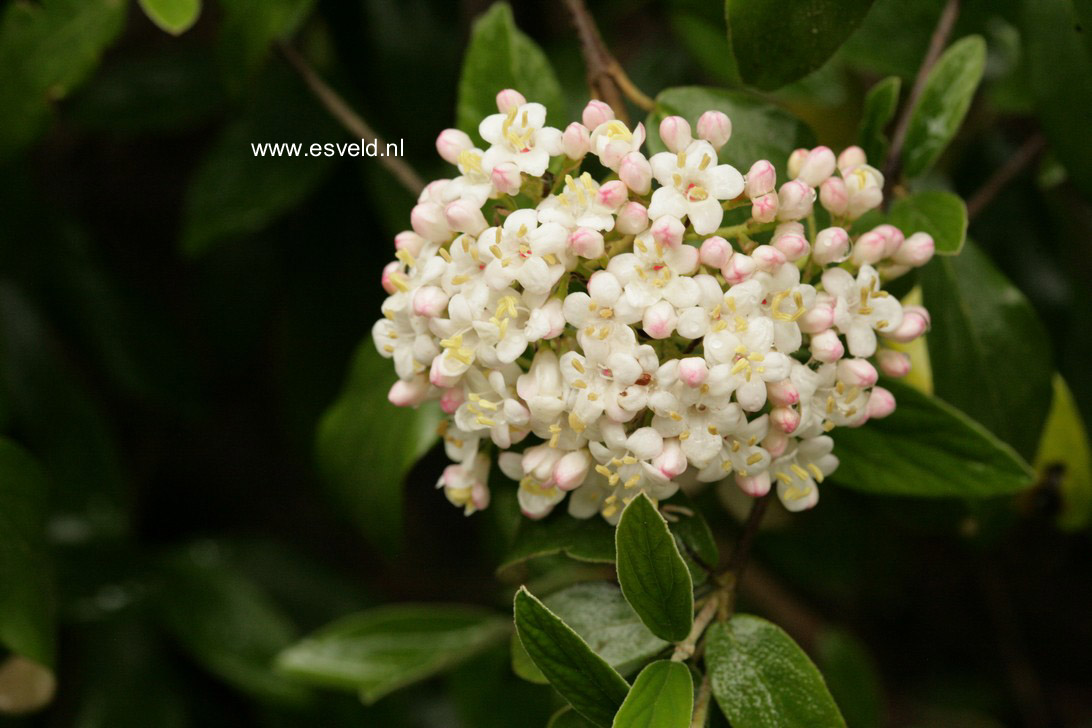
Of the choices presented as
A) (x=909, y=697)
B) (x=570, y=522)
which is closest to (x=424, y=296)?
(x=570, y=522)

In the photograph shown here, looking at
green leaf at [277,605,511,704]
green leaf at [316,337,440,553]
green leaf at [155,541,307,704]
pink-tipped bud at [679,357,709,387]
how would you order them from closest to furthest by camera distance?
pink-tipped bud at [679,357,709,387]
green leaf at [316,337,440,553]
green leaf at [277,605,511,704]
green leaf at [155,541,307,704]

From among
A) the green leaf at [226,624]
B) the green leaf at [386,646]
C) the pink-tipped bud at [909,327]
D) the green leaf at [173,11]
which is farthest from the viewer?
the green leaf at [226,624]

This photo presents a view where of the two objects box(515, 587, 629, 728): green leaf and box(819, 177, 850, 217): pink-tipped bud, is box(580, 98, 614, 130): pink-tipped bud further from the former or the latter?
box(515, 587, 629, 728): green leaf

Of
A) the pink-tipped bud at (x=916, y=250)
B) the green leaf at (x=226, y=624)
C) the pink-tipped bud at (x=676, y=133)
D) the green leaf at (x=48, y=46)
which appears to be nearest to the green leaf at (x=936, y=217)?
the pink-tipped bud at (x=916, y=250)

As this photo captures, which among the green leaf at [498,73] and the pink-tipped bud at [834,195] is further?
the green leaf at [498,73]

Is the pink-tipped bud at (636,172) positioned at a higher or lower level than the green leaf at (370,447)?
higher

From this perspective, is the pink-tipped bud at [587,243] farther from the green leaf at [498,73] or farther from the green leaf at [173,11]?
the green leaf at [173,11]

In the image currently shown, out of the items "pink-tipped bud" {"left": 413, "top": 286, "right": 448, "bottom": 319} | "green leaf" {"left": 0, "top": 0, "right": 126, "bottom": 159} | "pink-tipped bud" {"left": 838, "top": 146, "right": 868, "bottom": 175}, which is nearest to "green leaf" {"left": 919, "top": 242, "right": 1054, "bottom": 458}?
"pink-tipped bud" {"left": 838, "top": 146, "right": 868, "bottom": 175}
